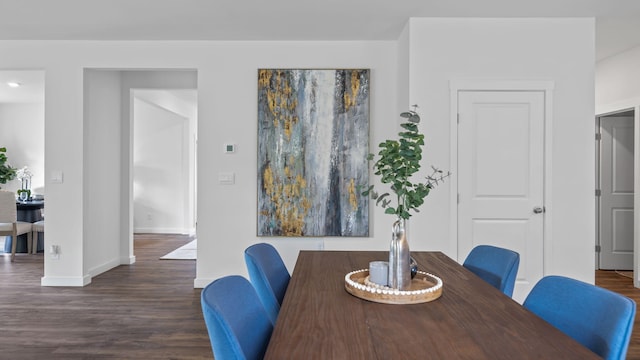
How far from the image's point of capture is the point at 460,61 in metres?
3.43

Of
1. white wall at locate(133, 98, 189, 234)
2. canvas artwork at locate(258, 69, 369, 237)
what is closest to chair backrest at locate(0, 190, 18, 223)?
white wall at locate(133, 98, 189, 234)

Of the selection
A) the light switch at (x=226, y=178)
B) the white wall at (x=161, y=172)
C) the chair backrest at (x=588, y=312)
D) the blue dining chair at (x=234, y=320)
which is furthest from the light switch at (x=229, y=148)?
the white wall at (x=161, y=172)

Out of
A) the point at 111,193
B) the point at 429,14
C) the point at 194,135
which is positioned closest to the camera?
the point at 429,14

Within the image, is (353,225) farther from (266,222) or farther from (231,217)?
(231,217)

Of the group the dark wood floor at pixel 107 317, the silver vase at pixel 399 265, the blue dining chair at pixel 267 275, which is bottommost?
the dark wood floor at pixel 107 317

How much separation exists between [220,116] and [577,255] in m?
3.49

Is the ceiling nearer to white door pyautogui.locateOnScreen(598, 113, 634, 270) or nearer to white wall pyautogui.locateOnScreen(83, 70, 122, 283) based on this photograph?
white wall pyautogui.locateOnScreen(83, 70, 122, 283)

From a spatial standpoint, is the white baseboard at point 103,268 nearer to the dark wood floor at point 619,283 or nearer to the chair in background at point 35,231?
the chair in background at point 35,231

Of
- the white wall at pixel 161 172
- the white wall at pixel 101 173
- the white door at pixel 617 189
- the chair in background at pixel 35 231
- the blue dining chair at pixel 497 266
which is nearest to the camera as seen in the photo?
the blue dining chair at pixel 497 266

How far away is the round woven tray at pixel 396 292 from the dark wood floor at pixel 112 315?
1.50 meters

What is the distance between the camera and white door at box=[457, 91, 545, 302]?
3408mm

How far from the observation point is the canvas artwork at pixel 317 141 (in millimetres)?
3965

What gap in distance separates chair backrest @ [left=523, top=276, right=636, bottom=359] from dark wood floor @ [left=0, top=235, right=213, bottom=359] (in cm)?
197

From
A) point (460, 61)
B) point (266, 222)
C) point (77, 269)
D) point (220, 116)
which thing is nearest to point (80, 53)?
point (220, 116)
